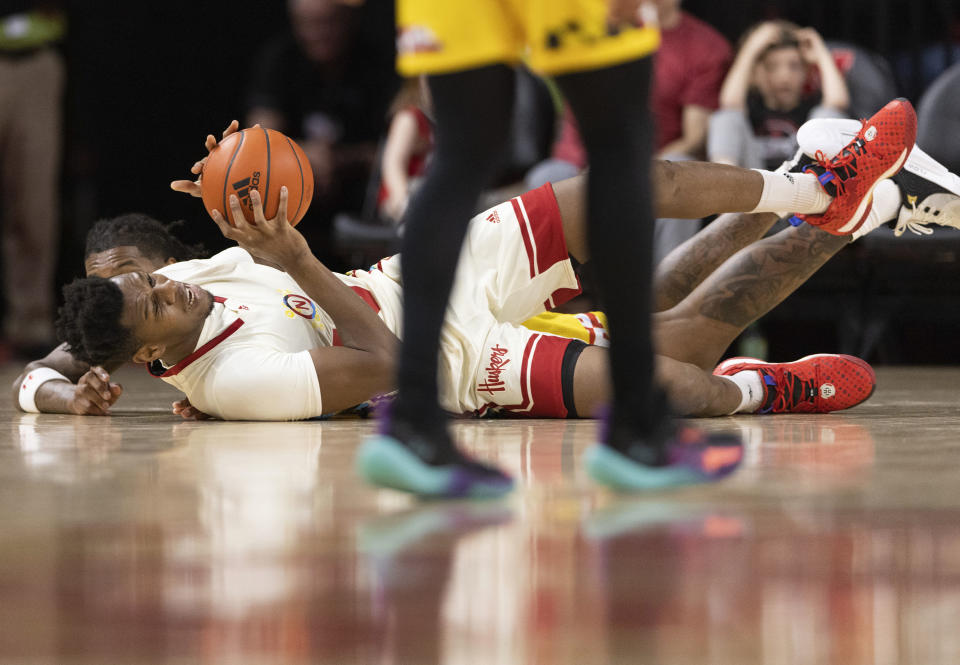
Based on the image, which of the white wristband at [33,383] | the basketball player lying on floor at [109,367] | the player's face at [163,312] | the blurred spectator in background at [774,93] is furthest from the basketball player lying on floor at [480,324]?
the blurred spectator in background at [774,93]

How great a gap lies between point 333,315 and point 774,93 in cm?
286

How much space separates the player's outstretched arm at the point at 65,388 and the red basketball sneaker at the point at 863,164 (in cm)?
162

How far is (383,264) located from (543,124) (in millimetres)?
2898

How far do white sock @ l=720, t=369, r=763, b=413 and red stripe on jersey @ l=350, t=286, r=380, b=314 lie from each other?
784mm

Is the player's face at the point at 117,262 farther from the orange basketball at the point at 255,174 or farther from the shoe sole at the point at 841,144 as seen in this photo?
the shoe sole at the point at 841,144

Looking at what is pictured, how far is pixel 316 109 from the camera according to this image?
5.86m

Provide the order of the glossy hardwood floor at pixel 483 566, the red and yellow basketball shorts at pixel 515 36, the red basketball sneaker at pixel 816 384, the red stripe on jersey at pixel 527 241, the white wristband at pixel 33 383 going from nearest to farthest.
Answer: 1. the glossy hardwood floor at pixel 483 566
2. the red and yellow basketball shorts at pixel 515 36
3. the red stripe on jersey at pixel 527 241
4. the red basketball sneaker at pixel 816 384
5. the white wristband at pixel 33 383

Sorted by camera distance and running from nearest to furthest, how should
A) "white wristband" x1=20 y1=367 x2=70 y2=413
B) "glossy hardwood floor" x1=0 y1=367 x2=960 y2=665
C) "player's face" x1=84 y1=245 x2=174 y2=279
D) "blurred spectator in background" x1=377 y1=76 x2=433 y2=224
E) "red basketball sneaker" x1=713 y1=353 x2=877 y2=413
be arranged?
1. "glossy hardwood floor" x1=0 y1=367 x2=960 y2=665
2. "red basketball sneaker" x1=713 y1=353 x2=877 y2=413
3. "player's face" x1=84 y1=245 x2=174 y2=279
4. "white wristband" x1=20 y1=367 x2=70 y2=413
5. "blurred spectator in background" x1=377 y1=76 x2=433 y2=224

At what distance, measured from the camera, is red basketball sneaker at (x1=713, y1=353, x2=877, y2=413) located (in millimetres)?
2525

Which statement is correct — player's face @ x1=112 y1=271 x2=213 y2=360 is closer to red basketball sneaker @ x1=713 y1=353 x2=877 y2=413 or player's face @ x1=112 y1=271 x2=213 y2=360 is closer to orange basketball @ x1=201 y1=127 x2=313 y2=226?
orange basketball @ x1=201 y1=127 x2=313 y2=226

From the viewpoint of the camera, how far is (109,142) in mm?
6344

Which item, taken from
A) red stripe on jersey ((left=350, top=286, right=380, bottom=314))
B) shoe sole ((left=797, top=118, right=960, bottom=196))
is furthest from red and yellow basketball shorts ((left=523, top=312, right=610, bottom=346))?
shoe sole ((left=797, top=118, right=960, bottom=196))

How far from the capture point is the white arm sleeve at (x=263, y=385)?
2.29 m

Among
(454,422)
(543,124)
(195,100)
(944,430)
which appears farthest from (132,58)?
(944,430)
